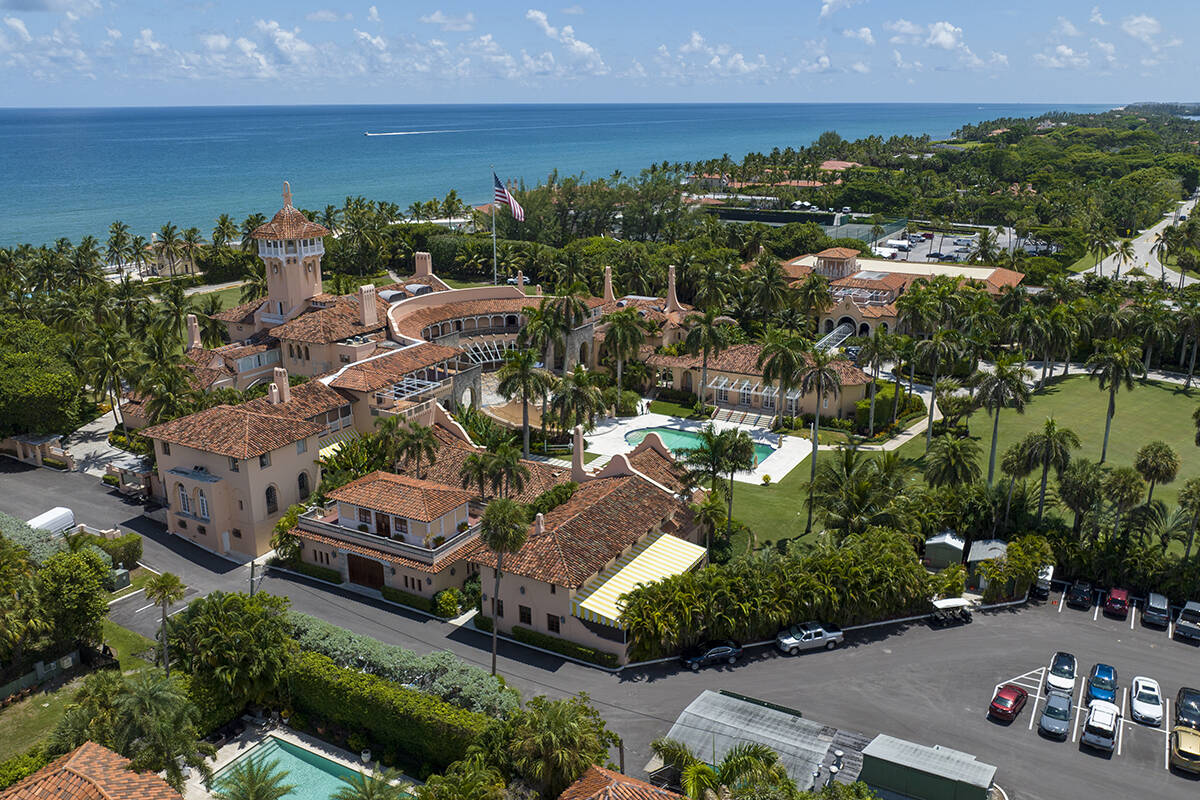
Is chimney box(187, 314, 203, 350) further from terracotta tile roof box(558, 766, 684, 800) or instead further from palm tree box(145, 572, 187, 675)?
terracotta tile roof box(558, 766, 684, 800)

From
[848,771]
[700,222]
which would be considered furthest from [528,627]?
[700,222]

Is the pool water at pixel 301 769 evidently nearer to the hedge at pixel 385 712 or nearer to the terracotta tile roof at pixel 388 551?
Answer: the hedge at pixel 385 712

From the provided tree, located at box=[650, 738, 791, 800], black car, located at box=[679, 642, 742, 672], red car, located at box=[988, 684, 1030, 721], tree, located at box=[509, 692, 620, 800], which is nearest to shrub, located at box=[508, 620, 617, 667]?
black car, located at box=[679, 642, 742, 672]

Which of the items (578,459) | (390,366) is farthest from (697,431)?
(390,366)

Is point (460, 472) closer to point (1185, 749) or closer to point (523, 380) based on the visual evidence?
point (523, 380)

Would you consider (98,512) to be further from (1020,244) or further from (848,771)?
(1020,244)

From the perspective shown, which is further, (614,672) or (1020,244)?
(1020,244)
